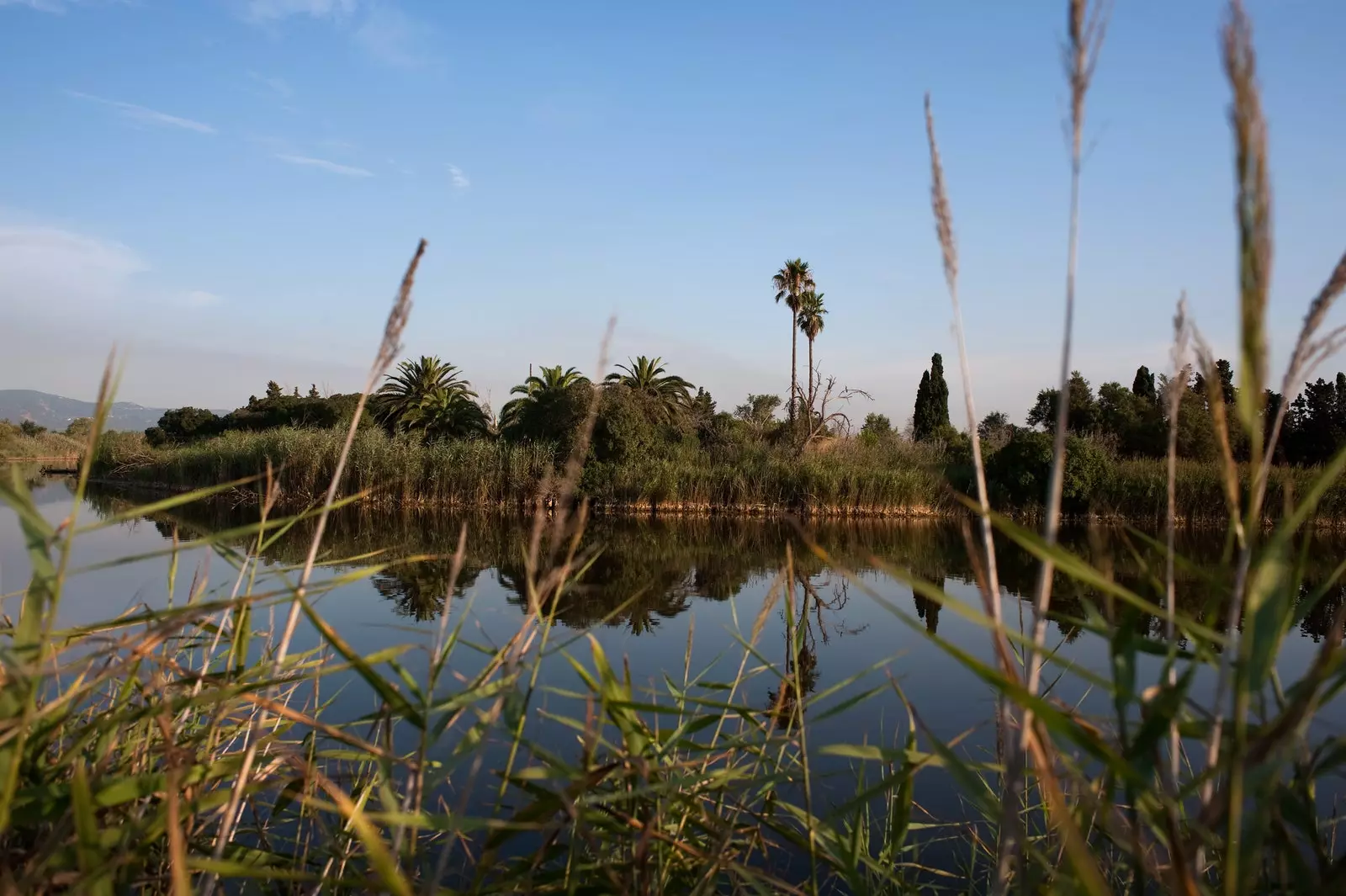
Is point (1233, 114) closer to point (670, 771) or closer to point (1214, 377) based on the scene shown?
point (1214, 377)

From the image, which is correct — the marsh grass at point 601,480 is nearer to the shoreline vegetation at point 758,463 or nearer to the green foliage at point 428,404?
the shoreline vegetation at point 758,463

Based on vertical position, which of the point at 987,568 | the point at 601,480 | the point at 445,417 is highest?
the point at 445,417

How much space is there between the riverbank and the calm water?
2.31 m

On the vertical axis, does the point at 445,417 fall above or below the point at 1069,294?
above

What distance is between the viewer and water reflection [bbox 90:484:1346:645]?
8.13m

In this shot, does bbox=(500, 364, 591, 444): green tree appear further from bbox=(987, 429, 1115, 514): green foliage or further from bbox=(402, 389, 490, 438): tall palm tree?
bbox=(987, 429, 1115, 514): green foliage

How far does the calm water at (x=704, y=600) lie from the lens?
14.0 feet

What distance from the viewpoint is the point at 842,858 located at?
1530 mm

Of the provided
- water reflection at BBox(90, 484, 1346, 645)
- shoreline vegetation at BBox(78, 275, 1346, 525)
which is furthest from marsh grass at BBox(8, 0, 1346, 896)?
shoreline vegetation at BBox(78, 275, 1346, 525)

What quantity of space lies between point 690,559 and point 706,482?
8.38 m

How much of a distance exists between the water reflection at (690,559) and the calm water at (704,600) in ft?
0.15

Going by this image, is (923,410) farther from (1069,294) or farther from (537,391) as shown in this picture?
(1069,294)

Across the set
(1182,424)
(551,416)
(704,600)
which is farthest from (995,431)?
(704,600)

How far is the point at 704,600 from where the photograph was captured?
353 inches
